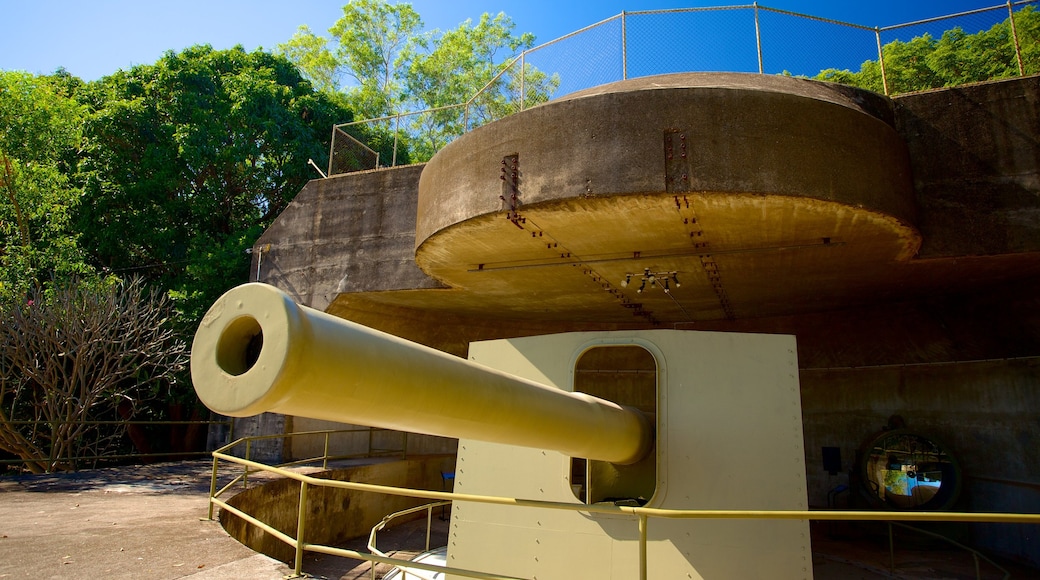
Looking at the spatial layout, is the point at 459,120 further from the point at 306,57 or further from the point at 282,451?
the point at 282,451

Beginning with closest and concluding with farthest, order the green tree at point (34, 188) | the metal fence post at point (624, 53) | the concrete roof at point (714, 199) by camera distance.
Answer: the concrete roof at point (714, 199)
the metal fence post at point (624, 53)
the green tree at point (34, 188)

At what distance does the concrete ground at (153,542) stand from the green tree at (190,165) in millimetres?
5029

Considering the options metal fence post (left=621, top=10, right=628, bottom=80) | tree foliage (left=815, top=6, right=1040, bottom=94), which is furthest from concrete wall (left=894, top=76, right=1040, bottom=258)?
tree foliage (left=815, top=6, right=1040, bottom=94)

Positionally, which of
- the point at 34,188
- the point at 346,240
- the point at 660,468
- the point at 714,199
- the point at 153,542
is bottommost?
the point at 153,542

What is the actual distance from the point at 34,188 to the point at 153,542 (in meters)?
10.8

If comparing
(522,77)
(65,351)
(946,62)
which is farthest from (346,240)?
(946,62)

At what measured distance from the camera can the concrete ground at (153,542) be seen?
13.0 feet

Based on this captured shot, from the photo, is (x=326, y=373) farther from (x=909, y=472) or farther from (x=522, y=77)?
(x=909, y=472)

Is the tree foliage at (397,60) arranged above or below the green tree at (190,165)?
above

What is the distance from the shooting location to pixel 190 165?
1438cm

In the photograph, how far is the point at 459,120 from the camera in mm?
24938

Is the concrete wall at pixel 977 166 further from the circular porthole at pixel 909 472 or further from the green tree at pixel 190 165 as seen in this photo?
the green tree at pixel 190 165

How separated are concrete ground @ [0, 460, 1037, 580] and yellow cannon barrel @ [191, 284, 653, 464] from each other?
2343mm

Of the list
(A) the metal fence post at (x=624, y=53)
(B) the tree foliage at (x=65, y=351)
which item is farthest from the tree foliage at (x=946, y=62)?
(B) the tree foliage at (x=65, y=351)
